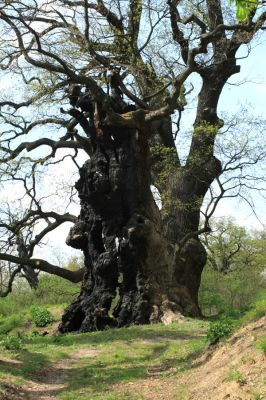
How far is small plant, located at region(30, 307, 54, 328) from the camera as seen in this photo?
19906 mm

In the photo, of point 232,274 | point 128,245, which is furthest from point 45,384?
point 232,274

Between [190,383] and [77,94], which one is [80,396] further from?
[77,94]

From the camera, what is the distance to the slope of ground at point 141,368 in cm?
666

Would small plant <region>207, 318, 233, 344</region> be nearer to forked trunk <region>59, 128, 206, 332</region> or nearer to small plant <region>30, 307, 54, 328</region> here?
forked trunk <region>59, 128, 206, 332</region>

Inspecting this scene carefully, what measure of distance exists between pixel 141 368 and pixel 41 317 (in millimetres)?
10752

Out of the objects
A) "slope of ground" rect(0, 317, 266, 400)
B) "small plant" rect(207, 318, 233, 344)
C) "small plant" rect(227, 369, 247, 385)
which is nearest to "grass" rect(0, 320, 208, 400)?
"slope of ground" rect(0, 317, 266, 400)

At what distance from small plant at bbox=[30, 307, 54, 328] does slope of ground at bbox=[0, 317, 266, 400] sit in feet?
21.3

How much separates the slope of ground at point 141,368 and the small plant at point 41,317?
6.50m

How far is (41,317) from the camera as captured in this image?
20.0 meters

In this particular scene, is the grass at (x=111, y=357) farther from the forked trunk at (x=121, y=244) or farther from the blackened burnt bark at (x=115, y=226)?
the blackened burnt bark at (x=115, y=226)

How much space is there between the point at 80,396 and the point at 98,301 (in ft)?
28.0

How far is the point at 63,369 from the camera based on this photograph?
1022cm

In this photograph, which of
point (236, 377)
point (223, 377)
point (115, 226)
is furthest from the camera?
point (115, 226)

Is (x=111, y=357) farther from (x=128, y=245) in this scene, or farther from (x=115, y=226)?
(x=115, y=226)
